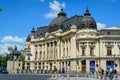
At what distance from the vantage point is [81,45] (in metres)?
95.2

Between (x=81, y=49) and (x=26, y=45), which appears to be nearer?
(x=81, y=49)

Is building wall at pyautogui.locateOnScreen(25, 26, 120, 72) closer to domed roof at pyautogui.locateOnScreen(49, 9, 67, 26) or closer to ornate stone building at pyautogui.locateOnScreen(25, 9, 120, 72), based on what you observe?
ornate stone building at pyautogui.locateOnScreen(25, 9, 120, 72)

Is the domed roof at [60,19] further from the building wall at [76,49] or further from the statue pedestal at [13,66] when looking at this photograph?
the statue pedestal at [13,66]

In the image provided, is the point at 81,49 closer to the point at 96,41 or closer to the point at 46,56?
the point at 96,41

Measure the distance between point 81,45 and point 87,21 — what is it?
7.48 metres

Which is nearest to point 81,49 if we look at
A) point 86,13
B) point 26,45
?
point 86,13

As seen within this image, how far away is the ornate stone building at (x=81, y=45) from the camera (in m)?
93.9

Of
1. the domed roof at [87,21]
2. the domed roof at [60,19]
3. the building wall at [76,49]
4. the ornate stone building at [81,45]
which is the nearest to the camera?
the ornate stone building at [81,45]

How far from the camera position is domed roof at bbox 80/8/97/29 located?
9594 cm

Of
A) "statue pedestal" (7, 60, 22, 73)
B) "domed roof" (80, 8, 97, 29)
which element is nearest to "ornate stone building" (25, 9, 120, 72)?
"domed roof" (80, 8, 97, 29)

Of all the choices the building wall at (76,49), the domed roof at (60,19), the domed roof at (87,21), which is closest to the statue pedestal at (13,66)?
the building wall at (76,49)

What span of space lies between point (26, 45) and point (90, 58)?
54.7m

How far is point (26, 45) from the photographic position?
143 metres

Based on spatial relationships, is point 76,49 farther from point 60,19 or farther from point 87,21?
point 60,19
